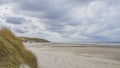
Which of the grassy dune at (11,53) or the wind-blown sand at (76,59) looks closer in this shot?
the grassy dune at (11,53)

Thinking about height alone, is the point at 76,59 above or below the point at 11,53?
below

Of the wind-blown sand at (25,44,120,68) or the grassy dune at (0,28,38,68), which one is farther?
the wind-blown sand at (25,44,120,68)

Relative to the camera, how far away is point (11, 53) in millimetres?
9852

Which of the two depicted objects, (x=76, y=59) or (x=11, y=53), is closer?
(x=11, y=53)

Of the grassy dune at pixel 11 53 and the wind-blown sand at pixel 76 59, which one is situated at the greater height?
the grassy dune at pixel 11 53

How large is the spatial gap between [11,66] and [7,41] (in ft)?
4.91

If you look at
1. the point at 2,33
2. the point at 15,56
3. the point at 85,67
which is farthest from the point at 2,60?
the point at 85,67

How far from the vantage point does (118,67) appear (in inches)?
663

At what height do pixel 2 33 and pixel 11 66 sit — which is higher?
pixel 2 33

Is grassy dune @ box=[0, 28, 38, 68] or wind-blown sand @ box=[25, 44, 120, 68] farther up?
grassy dune @ box=[0, 28, 38, 68]

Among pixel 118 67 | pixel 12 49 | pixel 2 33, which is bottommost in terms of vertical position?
pixel 118 67

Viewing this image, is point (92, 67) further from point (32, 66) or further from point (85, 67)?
point (32, 66)

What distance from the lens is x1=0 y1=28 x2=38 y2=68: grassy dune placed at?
931cm

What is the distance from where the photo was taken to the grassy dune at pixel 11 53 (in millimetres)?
9310
